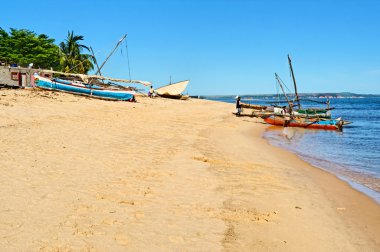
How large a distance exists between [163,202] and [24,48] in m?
58.2


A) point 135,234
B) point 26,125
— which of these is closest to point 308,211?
point 135,234

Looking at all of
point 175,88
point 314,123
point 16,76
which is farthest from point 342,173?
point 175,88

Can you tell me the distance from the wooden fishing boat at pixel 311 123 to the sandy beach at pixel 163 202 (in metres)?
19.1

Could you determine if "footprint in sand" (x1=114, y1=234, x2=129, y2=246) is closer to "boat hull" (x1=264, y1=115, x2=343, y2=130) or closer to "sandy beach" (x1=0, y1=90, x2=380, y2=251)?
"sandy beach" (x1=0, y1=90, x2=380, y2=251)

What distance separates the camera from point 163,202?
22.0 ft

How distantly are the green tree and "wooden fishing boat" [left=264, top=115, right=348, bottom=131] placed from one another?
4257 centimetres

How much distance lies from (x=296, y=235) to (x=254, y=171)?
472cm

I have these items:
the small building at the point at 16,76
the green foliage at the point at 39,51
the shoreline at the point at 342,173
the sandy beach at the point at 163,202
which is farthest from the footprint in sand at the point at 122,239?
the green foliage at the point at 39,51

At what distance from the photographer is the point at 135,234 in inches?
203

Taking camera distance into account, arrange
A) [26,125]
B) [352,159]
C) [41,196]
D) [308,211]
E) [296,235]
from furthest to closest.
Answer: [352,159] → [26,125] → [308,211] → [41,196] → [296,235]

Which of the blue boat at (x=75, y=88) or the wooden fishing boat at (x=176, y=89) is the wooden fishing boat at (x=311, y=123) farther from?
the wooden fishing boat at (x=176, y=89)

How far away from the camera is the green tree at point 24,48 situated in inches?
2149

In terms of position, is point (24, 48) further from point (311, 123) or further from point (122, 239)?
point (122, 239)

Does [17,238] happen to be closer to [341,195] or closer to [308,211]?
[308,211]
